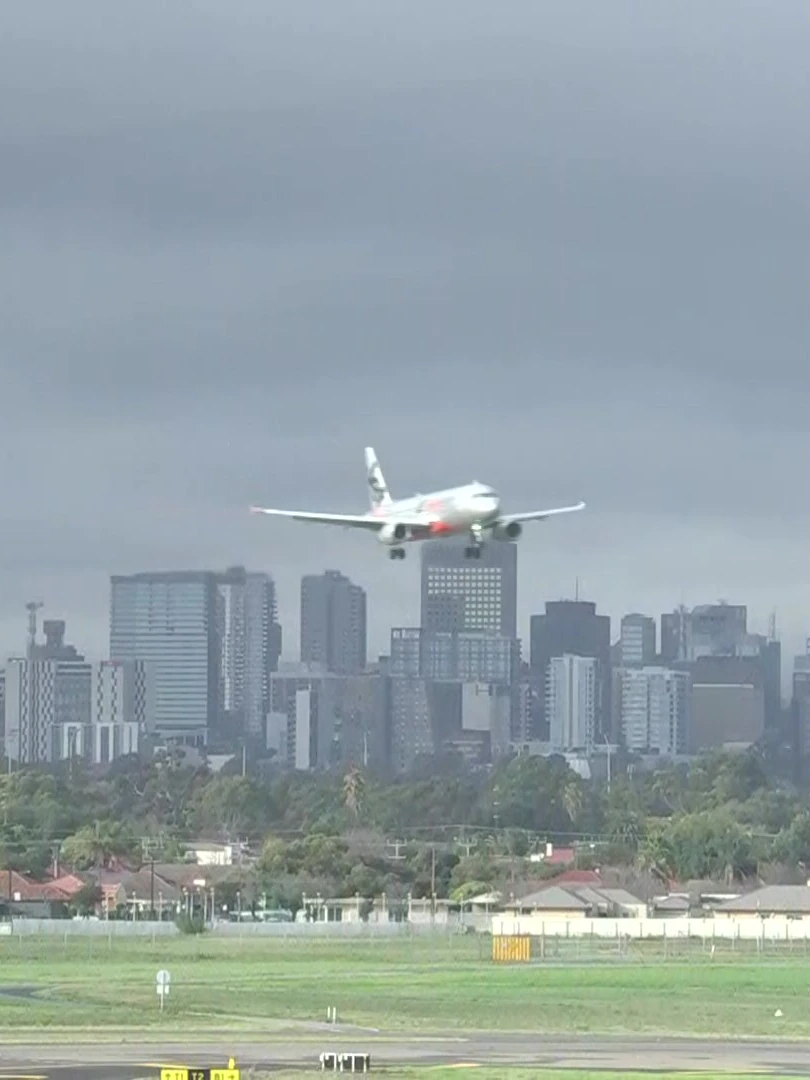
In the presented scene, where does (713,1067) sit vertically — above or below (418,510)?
below

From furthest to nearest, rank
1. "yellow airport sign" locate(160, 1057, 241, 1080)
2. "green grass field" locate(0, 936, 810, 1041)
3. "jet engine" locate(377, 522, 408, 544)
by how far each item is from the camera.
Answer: "jet engine" locate(377, 522, 408, 544)
"green grass field" locate(0, 936, 810, 1041)
"yellow airport sign" locate(160, 1057, 241, 1080)

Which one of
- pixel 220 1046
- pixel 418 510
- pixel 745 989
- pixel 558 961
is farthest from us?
pixel 558 961

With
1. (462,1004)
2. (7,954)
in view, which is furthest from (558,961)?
(462,1004)

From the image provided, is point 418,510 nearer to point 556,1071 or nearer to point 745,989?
point 745,989

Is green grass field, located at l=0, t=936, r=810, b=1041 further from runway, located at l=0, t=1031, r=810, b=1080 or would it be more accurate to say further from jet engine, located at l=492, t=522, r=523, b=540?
jet engine, located at l=492, t=522, r=523, b=540

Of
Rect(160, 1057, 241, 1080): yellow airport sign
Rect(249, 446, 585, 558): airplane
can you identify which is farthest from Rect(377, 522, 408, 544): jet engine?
Rect(160, 1057, 241, 1080): yellow airport sign

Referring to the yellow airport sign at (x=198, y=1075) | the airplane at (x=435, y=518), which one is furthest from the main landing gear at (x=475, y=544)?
the yellow airport sign at (x=198, y=1075)

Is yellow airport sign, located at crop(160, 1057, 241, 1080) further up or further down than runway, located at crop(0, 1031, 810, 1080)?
further up
